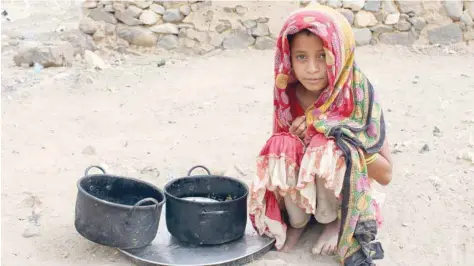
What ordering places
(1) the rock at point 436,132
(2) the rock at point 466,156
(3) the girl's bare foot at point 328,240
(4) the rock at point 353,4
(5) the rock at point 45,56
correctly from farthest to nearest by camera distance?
(4) the rock at point 353,4 → (5) the rock at point 45,56 → (1) the rock at point 436,132 → (2) the rock at point 466,156 → (3) the girl's bare foot at point 328,240

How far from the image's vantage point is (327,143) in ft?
8.17

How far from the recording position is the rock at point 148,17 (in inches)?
258

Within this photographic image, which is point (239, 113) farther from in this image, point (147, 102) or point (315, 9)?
point (315, 9)

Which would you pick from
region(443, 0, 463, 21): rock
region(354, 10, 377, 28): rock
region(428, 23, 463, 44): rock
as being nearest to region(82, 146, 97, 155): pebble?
region(354, 10, 377, 28): rock

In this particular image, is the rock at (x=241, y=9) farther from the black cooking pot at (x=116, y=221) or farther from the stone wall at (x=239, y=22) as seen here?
the black cooking pot at (x=116, y=221)

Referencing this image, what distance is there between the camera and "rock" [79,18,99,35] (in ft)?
21.5

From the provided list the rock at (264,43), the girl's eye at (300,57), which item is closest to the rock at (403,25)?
the rock at (264,43)

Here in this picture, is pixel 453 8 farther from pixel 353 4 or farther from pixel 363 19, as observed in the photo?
pixel 353 4

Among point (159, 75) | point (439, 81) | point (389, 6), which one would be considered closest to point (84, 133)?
point (159, 75)

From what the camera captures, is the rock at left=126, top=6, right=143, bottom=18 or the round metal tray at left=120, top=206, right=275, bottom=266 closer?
the round metal tray at left=120, top=206, right=275, bottom=266

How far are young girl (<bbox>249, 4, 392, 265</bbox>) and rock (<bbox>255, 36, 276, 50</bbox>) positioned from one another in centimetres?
386

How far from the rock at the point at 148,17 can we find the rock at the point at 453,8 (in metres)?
2.89

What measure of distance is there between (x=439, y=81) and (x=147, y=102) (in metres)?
2.39

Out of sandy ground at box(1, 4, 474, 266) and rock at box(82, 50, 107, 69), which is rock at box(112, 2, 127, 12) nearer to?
sandy ground at box(1, 4, 474, 266)
